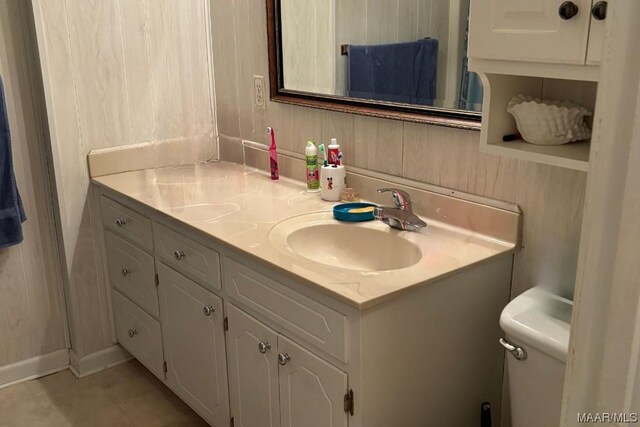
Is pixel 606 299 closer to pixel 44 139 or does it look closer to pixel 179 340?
pixel 179 340

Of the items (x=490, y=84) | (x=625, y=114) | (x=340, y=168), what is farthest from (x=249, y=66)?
(x=625, y=114)

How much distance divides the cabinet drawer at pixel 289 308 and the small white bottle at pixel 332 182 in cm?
45

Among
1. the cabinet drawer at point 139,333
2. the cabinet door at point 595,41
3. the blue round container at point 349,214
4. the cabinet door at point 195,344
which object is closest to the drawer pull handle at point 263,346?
the cabinet door at point 195,344

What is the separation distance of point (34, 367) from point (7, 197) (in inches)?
29.5

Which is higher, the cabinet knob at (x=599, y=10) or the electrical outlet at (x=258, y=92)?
the cabinet knob at (x=599, y=10)

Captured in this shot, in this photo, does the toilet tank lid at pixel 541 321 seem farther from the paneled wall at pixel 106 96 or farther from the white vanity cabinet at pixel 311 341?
the paneled wall at pixel 106 96

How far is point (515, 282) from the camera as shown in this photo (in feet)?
5.27

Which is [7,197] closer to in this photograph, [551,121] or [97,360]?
[97,360]

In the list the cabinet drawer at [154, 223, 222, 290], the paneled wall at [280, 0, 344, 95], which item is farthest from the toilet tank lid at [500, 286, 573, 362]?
the paneled wall at [280, 0, 344, 95]

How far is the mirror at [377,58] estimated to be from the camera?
5.28 ft

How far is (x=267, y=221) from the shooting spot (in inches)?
70.8

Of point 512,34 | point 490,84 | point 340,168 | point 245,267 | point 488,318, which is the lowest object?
point 488,318

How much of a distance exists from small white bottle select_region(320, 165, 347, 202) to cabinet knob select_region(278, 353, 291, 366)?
1.99ft

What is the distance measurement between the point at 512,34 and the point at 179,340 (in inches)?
56.2
